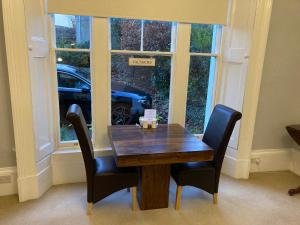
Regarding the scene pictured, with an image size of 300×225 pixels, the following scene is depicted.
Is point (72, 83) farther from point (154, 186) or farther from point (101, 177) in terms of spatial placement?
point (154, 186)

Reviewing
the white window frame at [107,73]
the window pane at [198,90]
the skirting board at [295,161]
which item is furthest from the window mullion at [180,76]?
the skirting board at [295,161]

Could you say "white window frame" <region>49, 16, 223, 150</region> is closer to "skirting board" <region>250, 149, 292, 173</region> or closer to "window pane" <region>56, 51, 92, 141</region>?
"window pane" <region>56, 51, 92, 141</region>

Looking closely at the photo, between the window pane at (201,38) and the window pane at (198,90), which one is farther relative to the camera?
the window pane at (198,90)

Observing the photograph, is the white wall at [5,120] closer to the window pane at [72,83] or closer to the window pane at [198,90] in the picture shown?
the window pane at [72,83]

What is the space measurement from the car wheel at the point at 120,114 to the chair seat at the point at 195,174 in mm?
873

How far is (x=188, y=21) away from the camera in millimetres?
2721

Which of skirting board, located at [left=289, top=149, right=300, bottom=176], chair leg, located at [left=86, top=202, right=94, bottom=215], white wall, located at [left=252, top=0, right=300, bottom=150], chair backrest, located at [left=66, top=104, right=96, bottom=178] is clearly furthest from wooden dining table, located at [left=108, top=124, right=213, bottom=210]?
skirting board, located at [left=289, top=149, right=300, bottom=176]

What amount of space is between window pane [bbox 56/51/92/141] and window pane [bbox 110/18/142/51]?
13.8 inches

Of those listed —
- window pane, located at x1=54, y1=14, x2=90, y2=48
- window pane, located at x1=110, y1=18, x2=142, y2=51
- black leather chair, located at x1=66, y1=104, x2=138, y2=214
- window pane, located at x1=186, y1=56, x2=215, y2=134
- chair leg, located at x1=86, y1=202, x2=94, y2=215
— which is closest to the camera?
black leather chair, located at x1=66, y1=104, x2=138, y2=214

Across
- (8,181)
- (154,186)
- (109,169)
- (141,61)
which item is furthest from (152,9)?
(8,181)

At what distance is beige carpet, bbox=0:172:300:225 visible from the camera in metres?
2.19

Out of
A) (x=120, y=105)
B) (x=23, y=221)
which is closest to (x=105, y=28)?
(x=120, y=105)

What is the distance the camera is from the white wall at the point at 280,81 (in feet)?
9.25

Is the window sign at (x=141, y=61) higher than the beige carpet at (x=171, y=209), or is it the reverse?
the window sign at (x=141, y=61)
